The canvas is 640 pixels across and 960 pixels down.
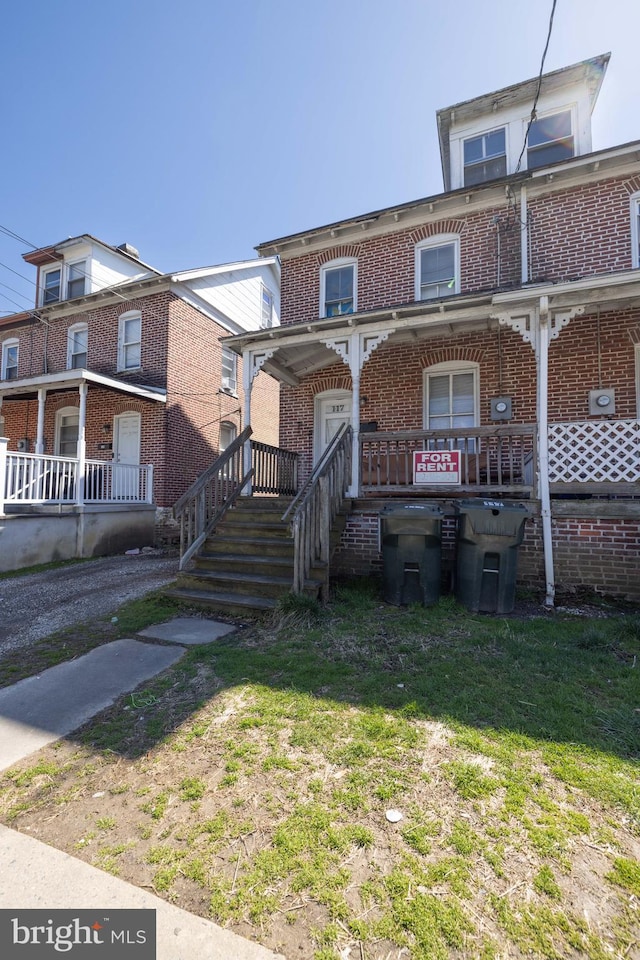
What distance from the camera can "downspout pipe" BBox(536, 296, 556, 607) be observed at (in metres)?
6.05

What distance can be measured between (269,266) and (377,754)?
1771 cm

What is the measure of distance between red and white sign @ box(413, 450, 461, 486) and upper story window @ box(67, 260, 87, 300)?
41.4ft

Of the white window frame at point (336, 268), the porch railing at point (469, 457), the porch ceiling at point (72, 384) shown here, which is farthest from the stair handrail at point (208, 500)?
the porch ceiling at point (72, 384)

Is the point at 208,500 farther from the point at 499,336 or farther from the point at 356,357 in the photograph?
the point at 499,336

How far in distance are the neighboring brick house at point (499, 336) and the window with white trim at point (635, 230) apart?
2 cm

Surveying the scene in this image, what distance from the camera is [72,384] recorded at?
1099 cm

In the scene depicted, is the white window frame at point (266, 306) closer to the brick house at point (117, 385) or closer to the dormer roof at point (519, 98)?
the brick house at point (117, 385)

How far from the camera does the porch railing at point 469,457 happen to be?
6.54 metres

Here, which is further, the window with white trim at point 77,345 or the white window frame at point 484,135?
the window with white trim at point 77,345

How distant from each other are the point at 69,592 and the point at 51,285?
1244 cm

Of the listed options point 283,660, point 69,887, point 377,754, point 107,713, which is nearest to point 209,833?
point 69,887

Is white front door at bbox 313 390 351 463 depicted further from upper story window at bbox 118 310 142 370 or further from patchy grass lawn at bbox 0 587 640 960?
patchy grass lawn at bbox 0 587 640 960

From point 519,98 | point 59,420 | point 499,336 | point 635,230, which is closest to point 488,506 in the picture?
point 499,336

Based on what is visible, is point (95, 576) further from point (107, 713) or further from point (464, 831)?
point (464, 831)
